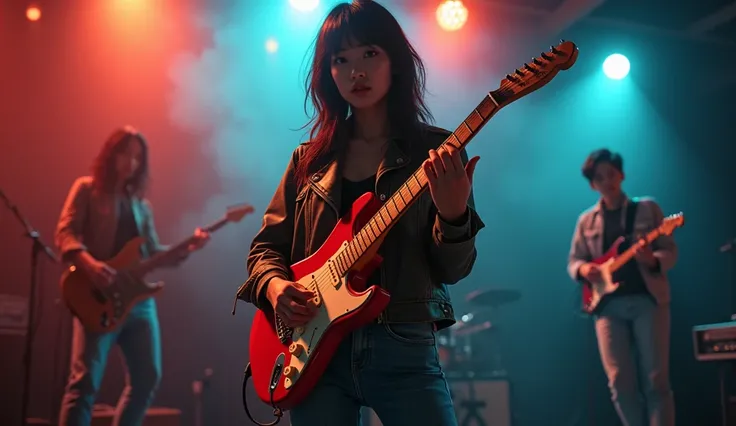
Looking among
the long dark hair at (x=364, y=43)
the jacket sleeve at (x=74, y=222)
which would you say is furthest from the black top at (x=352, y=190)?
the jacket sleeve at (x=74, y=222)

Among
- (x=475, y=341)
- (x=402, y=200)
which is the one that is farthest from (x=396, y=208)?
(x=475, y=341)

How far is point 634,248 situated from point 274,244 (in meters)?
3.15

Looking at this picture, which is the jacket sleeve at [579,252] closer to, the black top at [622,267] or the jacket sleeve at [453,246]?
the black top at [622,267]

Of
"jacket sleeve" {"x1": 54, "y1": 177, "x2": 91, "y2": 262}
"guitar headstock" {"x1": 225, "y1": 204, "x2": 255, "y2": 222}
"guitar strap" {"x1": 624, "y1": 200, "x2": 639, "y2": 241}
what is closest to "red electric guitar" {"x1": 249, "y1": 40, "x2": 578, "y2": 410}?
"jacket sleeve" {"x1": 54, "y1": 177, "x2": 91, "y2": 262}

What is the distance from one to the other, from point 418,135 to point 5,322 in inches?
160

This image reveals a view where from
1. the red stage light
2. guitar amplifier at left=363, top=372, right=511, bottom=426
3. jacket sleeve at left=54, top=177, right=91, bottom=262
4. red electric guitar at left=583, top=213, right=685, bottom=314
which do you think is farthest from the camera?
the red stage light

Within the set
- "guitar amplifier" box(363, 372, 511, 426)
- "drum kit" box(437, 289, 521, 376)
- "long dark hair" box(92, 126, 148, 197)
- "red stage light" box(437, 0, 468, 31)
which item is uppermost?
"red stage light" box(437, 0, 468, 31)

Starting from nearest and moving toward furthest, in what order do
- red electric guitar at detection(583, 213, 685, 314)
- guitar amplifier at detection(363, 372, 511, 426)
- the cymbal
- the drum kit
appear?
red electric guitar at detection(583, 213, 685, 314) < guitar amplifier at detection(363, 372, 511, 426) < the drum kit < the cymbal

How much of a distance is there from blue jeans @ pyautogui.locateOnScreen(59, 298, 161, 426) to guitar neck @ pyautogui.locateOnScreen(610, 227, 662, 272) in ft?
9.12

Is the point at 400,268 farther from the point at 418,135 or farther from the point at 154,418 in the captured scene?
the point at 154,418

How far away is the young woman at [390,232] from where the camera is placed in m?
1.35

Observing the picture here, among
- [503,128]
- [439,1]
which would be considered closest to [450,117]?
[503,128]

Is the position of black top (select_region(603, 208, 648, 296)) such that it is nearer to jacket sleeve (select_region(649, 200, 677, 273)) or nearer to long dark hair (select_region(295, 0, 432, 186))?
jacket sleeve (select_region(649, 200, 677, 273))

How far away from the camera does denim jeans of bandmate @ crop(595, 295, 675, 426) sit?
12.9 ft
